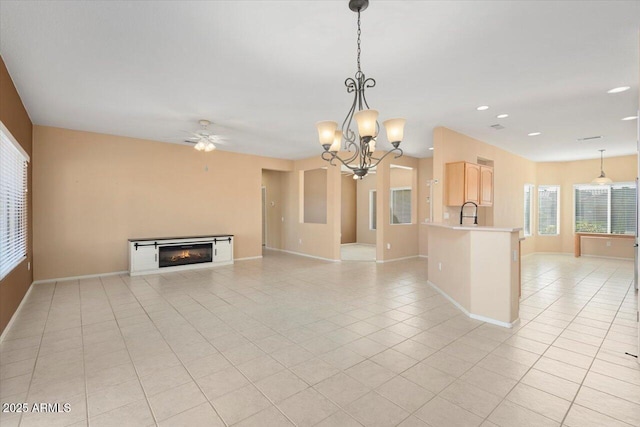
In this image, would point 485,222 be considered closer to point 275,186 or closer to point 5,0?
point 275,186

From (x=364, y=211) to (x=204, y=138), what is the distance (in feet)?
23.6

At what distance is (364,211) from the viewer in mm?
11281

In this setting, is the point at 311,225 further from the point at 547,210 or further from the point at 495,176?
the point at 547,210

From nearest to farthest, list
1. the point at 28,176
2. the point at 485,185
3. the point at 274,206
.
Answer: the point at 28,176, the point at 485,185, the point at 274,206

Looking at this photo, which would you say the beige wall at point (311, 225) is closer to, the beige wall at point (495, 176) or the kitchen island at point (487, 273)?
the beige wall at point (495, 176)

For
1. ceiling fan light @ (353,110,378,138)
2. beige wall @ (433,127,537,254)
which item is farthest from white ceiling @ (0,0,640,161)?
ceiling fan light @ (353,110,378,138)

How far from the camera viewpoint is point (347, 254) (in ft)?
29.0

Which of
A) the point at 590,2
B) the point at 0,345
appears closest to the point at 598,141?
the point at 590,2

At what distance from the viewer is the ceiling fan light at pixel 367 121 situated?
2.31 m

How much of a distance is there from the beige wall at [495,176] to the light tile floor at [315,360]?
1785mm

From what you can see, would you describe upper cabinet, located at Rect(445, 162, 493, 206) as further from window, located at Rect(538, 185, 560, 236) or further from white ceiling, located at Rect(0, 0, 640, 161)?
window, located at Rect(538, 185, 560, 236)

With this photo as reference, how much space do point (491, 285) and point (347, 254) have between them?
5.47 meters

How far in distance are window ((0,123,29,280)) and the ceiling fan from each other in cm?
221

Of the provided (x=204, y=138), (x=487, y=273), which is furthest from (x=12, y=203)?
(x=487, y=273)
